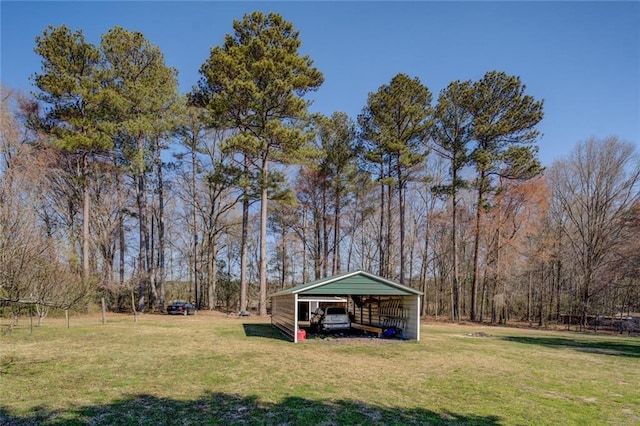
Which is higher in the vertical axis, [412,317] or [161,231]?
[161,231]

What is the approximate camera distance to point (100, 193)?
27.3 m

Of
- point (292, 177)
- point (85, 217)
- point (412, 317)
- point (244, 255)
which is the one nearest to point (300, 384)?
point (412, 317)

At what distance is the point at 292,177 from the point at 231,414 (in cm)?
2801

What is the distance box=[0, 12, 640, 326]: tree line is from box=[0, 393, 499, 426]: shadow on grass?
42.0 ft

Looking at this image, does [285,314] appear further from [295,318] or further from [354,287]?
[354,287]

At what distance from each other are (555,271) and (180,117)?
108ft

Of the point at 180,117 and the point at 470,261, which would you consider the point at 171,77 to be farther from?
the point at 470,261

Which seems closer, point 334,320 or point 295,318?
point 295,318

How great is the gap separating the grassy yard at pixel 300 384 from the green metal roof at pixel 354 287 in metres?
2.01

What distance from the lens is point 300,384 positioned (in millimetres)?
7547

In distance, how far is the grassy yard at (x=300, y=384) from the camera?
574 centimetres

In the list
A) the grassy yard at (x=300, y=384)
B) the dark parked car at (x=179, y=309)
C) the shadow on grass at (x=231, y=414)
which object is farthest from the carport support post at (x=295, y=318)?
the dark parked car at (x=179, y=309)

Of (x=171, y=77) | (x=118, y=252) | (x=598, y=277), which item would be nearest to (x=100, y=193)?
(x=118, y=252)

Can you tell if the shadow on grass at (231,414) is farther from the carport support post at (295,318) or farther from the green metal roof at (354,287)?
the green metal roof at (354,287)
